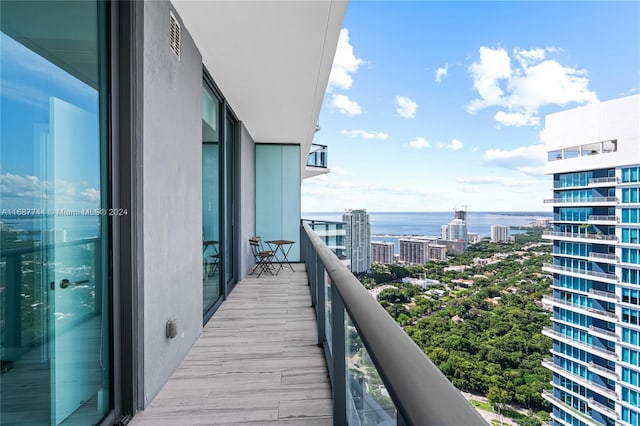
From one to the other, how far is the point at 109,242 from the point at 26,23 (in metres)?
1.05

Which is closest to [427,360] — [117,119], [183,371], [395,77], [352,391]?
Answer: [352,391]

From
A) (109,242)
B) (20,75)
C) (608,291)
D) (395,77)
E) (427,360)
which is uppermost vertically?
(395,77)

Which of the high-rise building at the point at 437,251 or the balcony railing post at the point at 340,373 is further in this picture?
the high-rise building at the point at 437,251

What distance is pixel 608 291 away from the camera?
5.32 m

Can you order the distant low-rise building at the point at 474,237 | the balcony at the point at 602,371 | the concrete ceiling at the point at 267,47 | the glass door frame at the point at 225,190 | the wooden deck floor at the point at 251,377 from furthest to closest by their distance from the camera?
the distant low-rise building at the point at 474,237, the balcony at the point at 602,371, the glass door frame at the point at 225,190, the concrete ceiling at the point at 267,47, the wooden deck floor at the point at 251,377

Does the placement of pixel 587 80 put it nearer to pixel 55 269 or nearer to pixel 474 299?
pixel 474 299

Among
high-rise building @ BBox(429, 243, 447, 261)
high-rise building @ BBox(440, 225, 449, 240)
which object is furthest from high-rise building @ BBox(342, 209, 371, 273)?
high-rise building @ BBox(440, 225, 449, 240)

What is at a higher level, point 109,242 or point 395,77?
point 395,77

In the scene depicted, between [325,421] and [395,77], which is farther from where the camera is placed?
[395,77]

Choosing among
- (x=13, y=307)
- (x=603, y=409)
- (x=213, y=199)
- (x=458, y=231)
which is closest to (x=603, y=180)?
(x=458, y=231)

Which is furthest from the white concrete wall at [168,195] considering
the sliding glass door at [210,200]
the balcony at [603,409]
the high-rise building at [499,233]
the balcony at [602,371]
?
the balcony at [603,409]

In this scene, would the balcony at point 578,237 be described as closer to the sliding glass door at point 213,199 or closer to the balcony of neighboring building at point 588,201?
the balcony of neighboring building at point 588,201

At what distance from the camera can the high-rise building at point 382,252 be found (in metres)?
6.38

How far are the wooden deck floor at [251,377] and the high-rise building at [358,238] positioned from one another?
2.78 m
